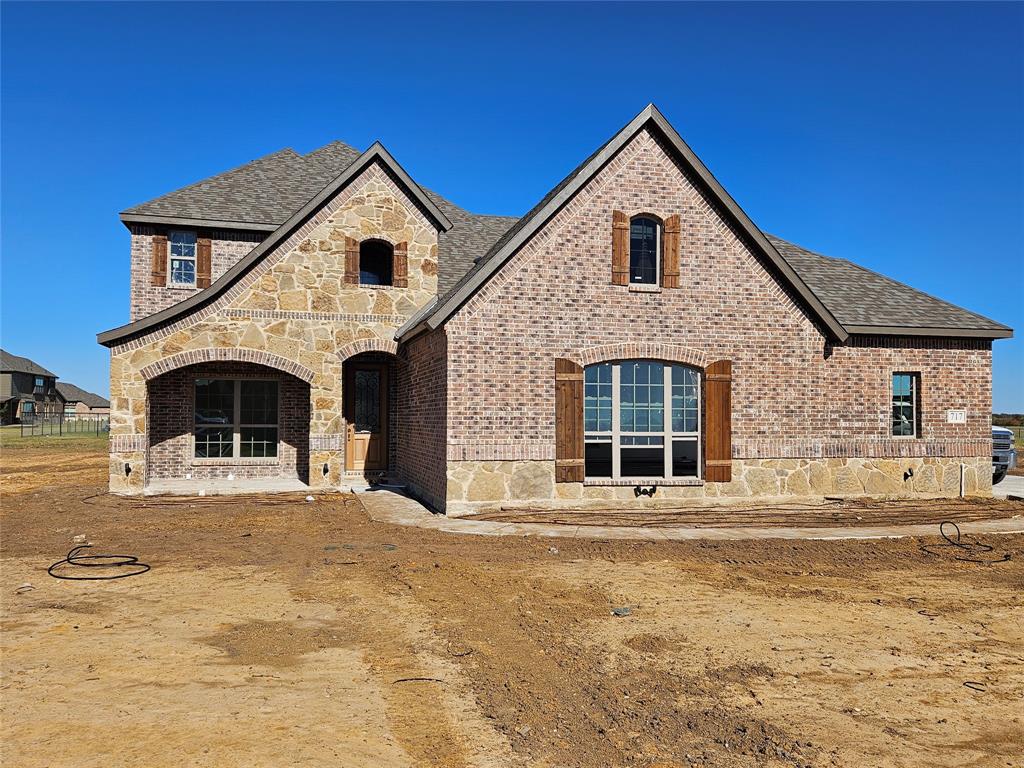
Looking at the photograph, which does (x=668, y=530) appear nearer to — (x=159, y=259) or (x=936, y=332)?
(x=936, y=332)

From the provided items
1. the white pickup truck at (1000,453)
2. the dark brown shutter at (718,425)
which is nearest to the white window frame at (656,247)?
the dark brown shutter at (718,425)

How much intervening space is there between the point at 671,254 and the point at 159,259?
12.1 meters

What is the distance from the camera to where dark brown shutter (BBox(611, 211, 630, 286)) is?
13.6m

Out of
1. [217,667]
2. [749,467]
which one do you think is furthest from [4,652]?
[749,467]

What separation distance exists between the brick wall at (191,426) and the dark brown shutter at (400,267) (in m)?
3.59

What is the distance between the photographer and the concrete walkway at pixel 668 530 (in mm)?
11000

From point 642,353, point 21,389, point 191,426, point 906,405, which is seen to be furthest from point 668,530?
point 21,389

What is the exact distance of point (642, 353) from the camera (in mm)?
13438

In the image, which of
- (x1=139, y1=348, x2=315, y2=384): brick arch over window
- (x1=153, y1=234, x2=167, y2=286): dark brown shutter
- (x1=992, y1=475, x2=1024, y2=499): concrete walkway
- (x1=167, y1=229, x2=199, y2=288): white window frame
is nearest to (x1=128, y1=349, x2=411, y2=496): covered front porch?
(x1=139, y1=348, x2=315, y2=384): brick arch over window

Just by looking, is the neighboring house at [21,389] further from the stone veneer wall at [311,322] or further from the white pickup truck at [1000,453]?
the white pickup truck at [1000,453]

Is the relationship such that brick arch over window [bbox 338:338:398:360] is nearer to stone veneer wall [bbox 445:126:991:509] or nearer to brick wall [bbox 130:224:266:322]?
stone veneer wall [bbox 445:126:991:509]

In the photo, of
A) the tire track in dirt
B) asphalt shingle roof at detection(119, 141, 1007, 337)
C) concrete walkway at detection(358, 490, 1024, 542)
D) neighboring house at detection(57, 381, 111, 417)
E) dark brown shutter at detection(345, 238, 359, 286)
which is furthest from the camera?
neighboring house at detection(57, 381, 111, 417)

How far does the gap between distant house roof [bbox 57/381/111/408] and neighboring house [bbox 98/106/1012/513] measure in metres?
82.8

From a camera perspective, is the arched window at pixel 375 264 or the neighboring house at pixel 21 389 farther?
the neighboring house at pixel 21 389
